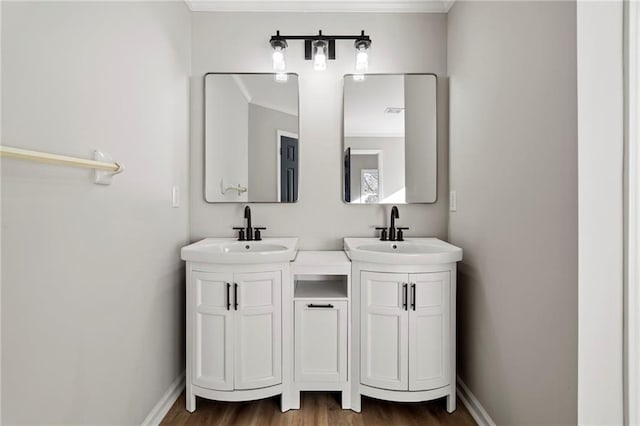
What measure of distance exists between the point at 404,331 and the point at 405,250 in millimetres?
537

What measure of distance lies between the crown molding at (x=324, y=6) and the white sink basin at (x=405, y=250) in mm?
1498

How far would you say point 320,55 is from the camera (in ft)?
6.98

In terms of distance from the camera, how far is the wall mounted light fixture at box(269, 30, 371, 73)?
2.12 meters

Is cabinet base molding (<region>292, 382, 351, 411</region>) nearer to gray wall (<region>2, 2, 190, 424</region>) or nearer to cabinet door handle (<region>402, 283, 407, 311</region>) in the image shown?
cabinet door handle (<region>402, 283, 407, 311</region>)

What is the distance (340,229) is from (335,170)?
395 mm

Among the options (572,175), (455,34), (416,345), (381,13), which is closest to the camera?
(572,175)

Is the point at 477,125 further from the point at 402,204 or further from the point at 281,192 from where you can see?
the point at 281,192

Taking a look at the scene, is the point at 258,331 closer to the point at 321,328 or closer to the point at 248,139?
the point at 321,328

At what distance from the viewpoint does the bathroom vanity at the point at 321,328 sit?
5.64 feet

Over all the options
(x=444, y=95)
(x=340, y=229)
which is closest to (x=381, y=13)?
(x=444, y=95)

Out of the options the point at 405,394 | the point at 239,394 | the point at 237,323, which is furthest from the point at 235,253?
the point at 405,394

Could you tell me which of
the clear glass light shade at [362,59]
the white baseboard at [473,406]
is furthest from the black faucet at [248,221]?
the white baseboard at [473,406]

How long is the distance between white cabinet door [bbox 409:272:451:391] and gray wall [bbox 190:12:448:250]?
0.59m

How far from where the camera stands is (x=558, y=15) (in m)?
1.15
